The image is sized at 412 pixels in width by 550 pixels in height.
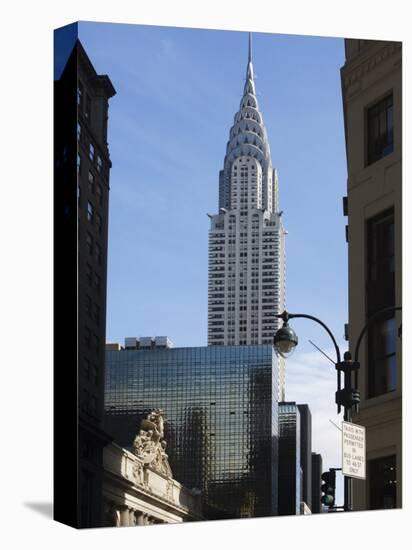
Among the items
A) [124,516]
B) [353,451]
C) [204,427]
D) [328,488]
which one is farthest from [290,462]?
[124,516]

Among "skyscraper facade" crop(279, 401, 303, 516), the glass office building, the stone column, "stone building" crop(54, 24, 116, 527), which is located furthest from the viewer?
"skyscraper facade" crop(279, 401, 303, 516)

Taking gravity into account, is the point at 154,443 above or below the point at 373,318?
below

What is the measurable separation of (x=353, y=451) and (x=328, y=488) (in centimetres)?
121

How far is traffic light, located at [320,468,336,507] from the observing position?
121ft

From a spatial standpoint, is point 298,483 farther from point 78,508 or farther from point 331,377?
point 78,508

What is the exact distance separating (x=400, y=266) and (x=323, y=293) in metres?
2.19

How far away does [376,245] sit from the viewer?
39094 millimetres

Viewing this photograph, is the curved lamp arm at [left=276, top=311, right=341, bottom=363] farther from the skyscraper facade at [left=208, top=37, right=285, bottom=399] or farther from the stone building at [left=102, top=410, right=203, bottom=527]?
the stone building at [left=102, top=410, right=203, bottom=527]

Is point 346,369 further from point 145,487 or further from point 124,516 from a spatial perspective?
point 124,516

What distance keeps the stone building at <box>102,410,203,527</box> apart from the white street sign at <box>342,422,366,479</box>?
4112 millimetres

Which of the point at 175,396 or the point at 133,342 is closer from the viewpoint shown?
the point at 133,342

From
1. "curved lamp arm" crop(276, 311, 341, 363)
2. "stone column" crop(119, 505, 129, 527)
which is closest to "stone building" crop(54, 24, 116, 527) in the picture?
"stone column" crop(119, 505, 129, 527)

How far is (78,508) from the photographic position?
104 ft

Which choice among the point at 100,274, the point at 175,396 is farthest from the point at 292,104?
the point at 175,396
